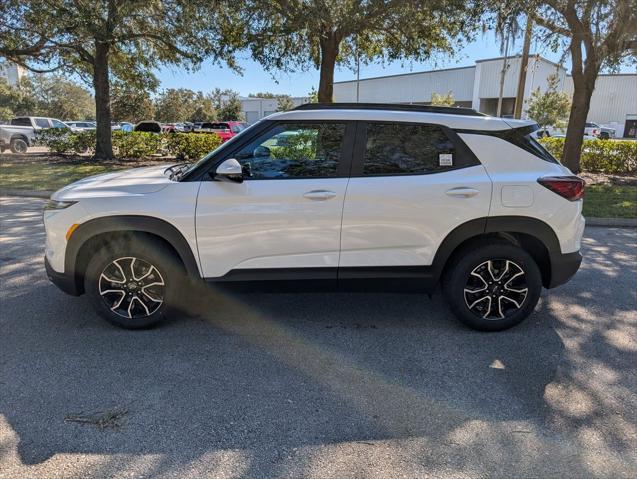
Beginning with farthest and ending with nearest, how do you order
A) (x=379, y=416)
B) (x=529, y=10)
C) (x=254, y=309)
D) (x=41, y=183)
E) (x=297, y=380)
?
(x=41, y=183) → (x=529, y=10) → (x=254, y=309) → (x=297, y=380) → (x=379, y=416)

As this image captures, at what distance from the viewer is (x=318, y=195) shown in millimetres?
3613

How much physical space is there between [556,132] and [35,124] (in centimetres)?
4020

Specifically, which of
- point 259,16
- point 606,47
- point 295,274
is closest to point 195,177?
point 295,274

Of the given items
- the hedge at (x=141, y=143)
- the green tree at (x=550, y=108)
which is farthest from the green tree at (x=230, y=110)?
the hedge at (x=141, y=143)

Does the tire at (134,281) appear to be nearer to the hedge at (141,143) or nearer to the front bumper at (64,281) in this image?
the front bumper at (64,281)

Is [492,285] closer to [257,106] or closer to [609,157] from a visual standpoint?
[609,157]

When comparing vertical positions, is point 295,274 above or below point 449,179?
below

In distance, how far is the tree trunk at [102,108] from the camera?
16.8m

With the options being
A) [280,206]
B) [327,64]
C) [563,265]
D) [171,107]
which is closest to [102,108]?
[327,64]

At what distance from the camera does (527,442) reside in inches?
104

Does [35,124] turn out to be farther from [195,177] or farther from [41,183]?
[195,177]

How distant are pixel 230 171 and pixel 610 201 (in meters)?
9.45

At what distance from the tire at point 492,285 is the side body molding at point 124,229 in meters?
2.17

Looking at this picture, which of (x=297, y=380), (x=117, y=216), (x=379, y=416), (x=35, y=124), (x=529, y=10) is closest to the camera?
(x=379, y=416)
